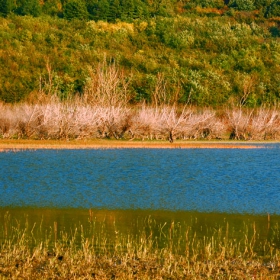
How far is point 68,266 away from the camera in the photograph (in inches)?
356

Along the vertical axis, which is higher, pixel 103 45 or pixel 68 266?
pixel 68 266

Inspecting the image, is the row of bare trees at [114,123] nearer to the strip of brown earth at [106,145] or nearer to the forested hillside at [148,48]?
the strip of brown earth at [106,145]

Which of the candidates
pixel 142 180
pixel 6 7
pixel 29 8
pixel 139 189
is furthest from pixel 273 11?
pixel 139 189

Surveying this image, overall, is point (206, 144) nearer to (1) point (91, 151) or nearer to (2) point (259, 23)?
(1) point (91, 151)

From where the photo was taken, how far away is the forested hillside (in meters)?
54.8

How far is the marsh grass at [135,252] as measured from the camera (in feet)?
29.0

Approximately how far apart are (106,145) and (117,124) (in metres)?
3.98

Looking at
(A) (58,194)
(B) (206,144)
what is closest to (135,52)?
(B) (206,144)

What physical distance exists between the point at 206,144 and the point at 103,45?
36008 millimetres

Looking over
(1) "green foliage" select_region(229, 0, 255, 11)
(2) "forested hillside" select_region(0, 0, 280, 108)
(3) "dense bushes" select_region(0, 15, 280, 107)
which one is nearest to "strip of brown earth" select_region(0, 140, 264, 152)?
(2) "forested hillside" select_region(0, 0, 280, 108)

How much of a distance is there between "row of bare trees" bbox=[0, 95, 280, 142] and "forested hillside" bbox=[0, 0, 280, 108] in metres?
5.78

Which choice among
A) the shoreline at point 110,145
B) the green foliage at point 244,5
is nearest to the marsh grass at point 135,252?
the shoreline at point 110,145

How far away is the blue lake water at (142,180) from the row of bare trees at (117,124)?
4879mm

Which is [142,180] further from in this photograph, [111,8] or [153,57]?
[111,8]
